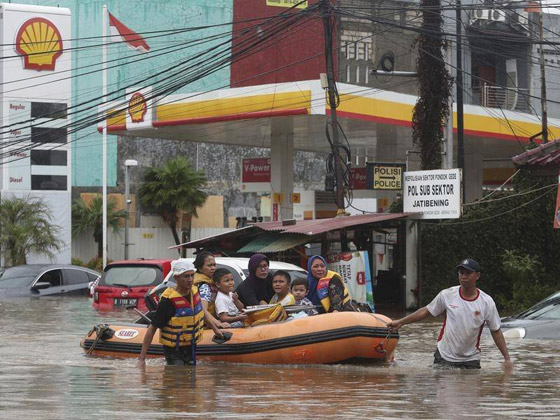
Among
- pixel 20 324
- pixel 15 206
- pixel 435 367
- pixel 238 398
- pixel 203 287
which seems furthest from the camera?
pixel 15 206

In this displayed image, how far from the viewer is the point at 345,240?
2819 cm

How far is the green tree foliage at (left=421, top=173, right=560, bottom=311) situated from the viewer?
28.2m

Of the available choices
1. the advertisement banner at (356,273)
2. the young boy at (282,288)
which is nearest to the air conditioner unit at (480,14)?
the advertisement banner at (356,273)

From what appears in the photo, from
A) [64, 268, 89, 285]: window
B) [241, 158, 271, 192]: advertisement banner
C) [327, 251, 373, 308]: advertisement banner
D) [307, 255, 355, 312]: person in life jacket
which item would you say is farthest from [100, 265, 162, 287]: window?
[241, 158, 271, 192]: advertisement banner

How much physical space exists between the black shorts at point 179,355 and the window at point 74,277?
18079 millimetres

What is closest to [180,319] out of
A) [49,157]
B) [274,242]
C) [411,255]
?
[274,242]

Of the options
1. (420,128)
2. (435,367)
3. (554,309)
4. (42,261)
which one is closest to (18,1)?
(42,261)

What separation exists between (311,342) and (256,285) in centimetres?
117

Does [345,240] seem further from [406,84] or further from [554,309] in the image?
[406,84]

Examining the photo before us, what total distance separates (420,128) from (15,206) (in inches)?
827

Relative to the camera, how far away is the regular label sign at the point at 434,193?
2642 centimetres

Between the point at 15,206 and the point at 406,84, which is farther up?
the point at 406,84

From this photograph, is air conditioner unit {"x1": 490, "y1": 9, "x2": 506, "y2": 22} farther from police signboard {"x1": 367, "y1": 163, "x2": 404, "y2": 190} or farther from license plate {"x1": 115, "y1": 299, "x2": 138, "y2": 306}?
license plate {"x1": 115, "y1": 299, "x2": 138, "y2": 306}

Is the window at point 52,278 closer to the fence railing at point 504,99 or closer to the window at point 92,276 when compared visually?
the window at point 92,276
